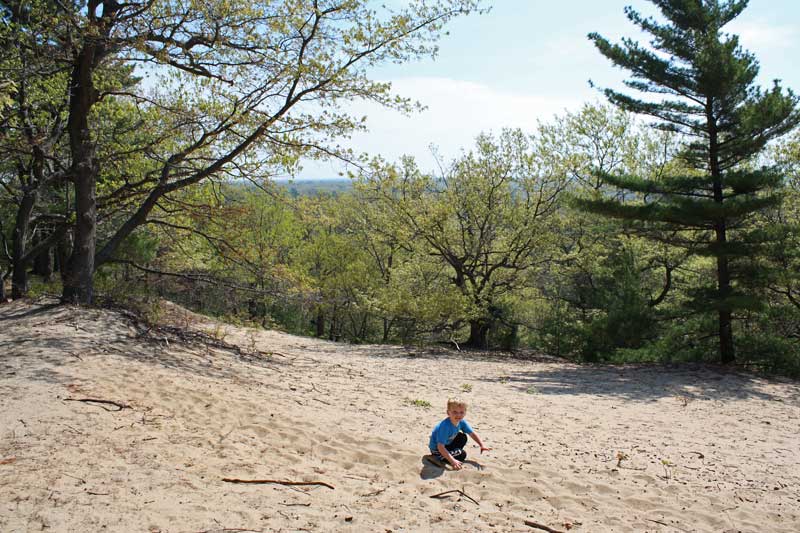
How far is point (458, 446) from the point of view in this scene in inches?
215

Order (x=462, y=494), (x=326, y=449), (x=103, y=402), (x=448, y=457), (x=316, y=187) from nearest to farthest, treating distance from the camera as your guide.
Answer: (x=462, y=494) < (x=448, y=457) < (x=326, y=449) < (x=103, y=402) < (x=316, y=187)

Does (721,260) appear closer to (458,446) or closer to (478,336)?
(478,336)

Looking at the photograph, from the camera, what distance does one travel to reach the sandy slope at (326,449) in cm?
412

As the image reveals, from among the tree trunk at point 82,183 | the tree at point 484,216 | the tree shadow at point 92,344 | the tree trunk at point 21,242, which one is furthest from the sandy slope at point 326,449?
the tree at point 484,216

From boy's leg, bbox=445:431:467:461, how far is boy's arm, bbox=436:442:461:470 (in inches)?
2.4

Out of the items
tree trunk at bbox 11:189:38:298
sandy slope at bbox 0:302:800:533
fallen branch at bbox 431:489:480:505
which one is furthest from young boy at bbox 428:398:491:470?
tree trunk at bbox 11:189:38:298

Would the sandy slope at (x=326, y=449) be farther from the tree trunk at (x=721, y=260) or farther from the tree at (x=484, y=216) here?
the tree at (x=484, y=216)

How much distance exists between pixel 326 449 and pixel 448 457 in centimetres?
126

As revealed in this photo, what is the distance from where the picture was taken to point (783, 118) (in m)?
11.6

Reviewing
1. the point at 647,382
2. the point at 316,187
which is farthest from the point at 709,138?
the point at 316,187

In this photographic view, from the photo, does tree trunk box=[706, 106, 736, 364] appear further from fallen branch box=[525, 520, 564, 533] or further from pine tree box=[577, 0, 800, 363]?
fallen branch box=[525, 520, 564, 533]

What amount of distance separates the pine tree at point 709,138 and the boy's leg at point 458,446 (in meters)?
9.00

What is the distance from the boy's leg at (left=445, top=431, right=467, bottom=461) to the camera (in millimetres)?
5426

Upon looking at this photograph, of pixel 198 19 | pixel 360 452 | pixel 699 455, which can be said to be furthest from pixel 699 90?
pixel 360 452
